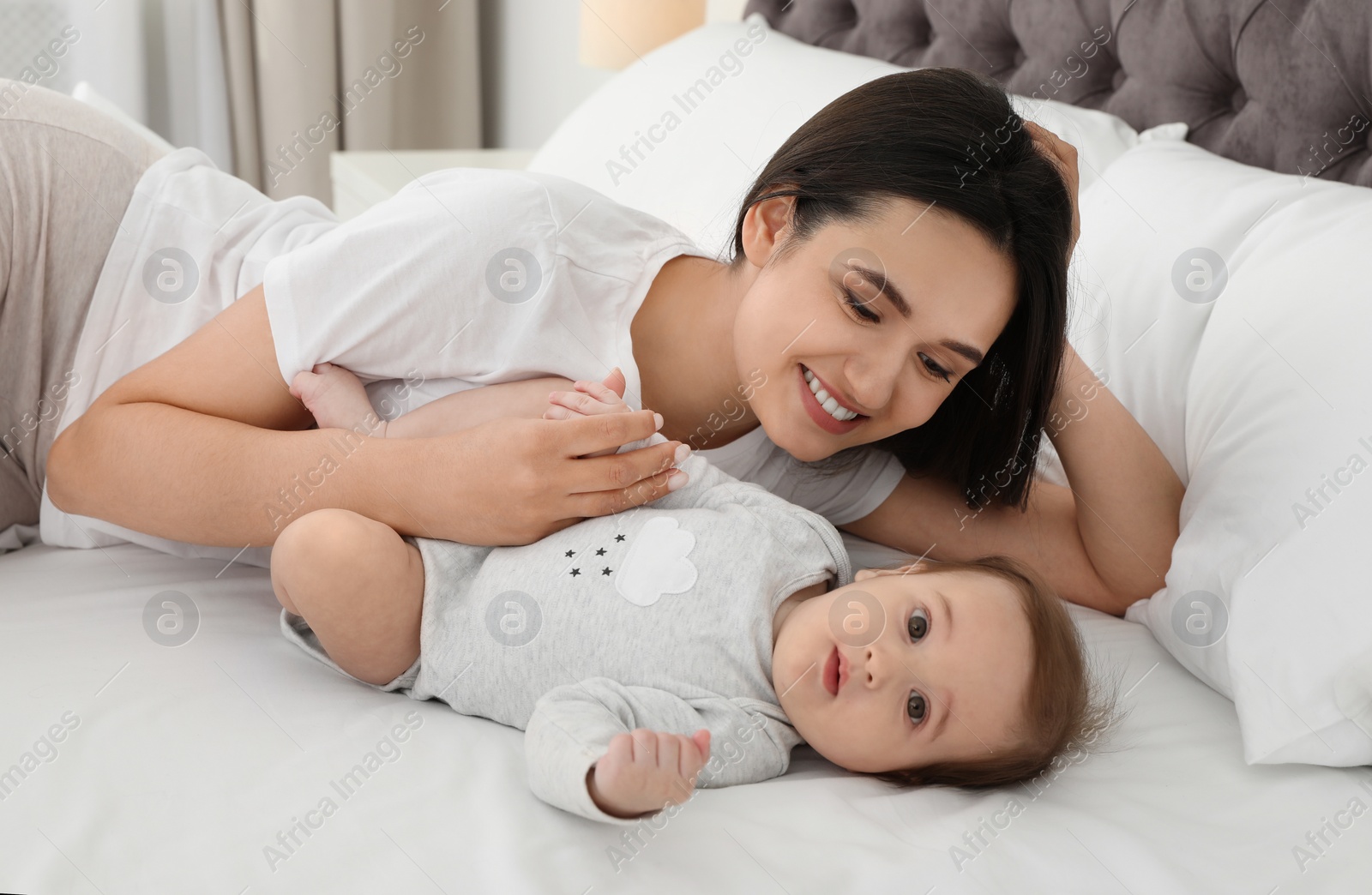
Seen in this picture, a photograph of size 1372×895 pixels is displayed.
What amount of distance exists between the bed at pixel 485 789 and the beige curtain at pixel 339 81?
89.1 inches

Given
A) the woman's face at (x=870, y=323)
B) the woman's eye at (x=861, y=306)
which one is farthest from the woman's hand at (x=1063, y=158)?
the woman's eye at (x=861, y=306)

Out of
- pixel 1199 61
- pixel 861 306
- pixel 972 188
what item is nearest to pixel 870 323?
pixel 861 306

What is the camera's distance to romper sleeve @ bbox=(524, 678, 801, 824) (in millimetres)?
752

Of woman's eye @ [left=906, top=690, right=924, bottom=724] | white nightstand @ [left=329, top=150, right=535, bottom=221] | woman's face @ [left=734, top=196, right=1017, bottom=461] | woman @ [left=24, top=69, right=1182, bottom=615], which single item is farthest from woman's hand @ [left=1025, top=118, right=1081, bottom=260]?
white nightstand @ [left=329, top=150, right=535, bottom=221]

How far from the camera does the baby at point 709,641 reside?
916mm

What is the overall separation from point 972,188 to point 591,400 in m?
0.42

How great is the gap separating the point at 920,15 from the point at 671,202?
61 centimetres

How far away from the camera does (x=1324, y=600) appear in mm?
887

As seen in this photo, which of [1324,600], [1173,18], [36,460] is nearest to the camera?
[1324,600]

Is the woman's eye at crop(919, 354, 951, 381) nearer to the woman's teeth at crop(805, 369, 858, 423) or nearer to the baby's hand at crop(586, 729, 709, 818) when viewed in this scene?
the woman's teeth at crop(805, 369, 858, 423)

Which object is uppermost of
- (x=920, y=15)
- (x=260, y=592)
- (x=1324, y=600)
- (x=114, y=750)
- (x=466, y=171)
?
(x=920, y=15)

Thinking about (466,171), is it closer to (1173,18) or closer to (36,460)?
(36,460)

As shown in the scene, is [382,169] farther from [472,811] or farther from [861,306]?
[472,811]

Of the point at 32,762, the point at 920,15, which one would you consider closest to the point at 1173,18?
the point at 920,15
